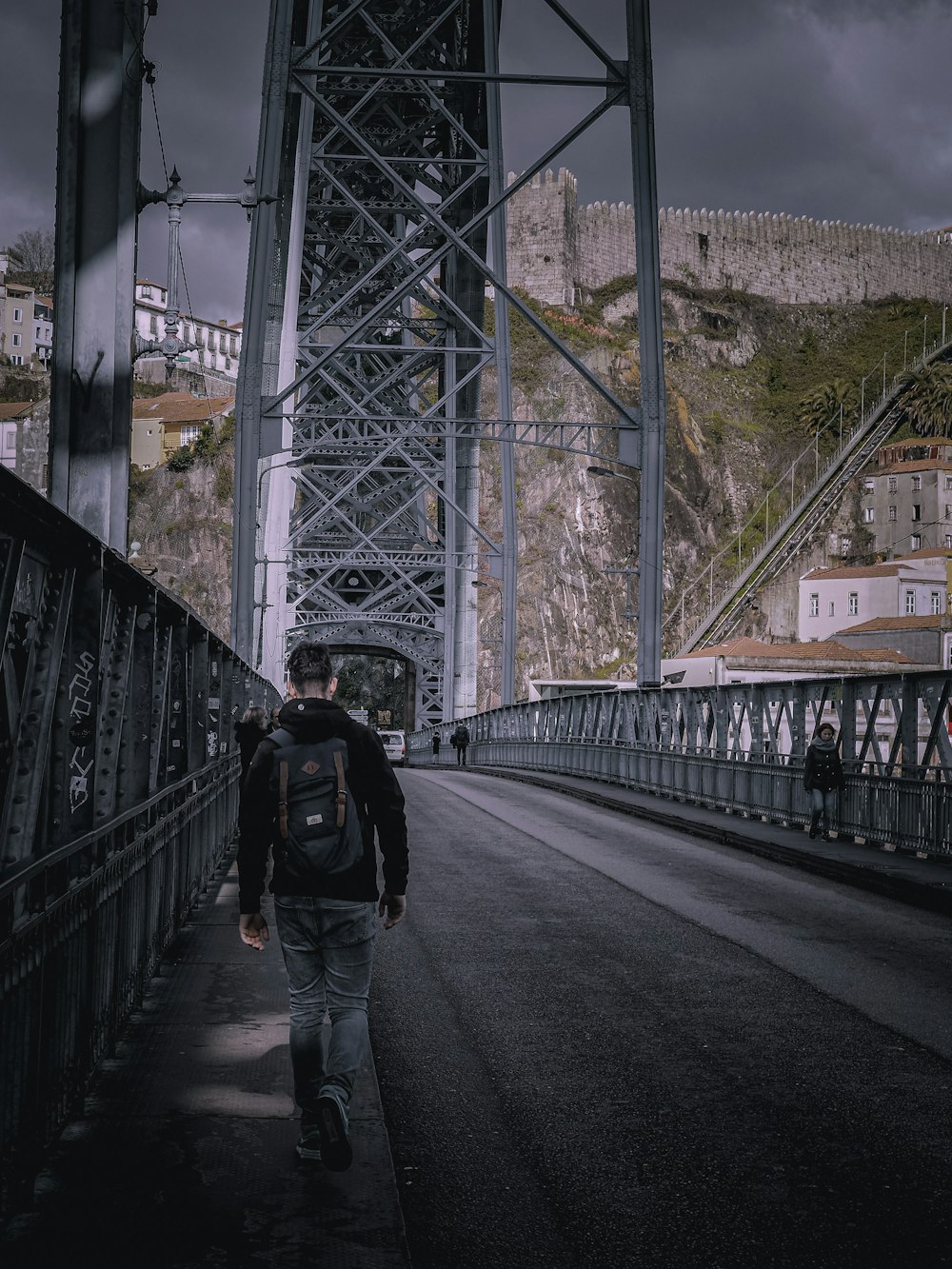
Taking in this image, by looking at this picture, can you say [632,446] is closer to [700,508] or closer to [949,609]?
[949,609]

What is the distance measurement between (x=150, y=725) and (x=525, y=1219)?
3951 millimetres

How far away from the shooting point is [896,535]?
117m

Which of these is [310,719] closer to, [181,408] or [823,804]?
[823,804]

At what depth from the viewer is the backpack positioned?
201 inches

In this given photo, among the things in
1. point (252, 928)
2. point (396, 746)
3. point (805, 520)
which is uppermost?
point (805, 520)

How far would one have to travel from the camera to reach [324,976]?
17.2ft

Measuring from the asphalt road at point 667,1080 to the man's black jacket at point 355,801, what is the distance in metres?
1.04

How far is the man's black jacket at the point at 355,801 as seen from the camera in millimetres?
5137

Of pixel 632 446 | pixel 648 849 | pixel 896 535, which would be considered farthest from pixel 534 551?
pixel 648 849

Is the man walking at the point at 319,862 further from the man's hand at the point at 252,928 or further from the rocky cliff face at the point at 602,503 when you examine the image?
the rocky cliff face at the point at 602,503

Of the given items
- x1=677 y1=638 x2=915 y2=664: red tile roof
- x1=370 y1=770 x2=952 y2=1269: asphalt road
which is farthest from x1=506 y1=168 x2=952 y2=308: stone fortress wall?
x1=370 y1=770 x2=952 y2=1269: asphalt road

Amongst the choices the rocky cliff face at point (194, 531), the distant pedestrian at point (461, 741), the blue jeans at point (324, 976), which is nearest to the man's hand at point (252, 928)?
the blue jeans at point (324, 976)

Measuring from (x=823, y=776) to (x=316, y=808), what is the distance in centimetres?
1337

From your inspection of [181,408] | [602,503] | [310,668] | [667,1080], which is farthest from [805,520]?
[310,668]
